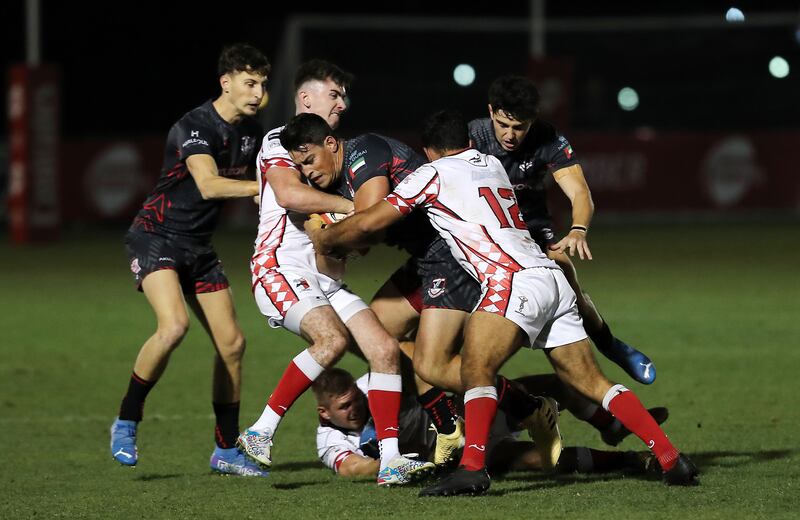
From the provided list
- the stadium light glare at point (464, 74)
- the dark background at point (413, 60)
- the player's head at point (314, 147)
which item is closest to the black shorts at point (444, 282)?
the player's head at point (314, 147)

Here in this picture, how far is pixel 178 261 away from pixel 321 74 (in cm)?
129

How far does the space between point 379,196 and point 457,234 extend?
0.43m

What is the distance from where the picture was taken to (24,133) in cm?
2191

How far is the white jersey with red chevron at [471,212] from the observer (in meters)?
6.27

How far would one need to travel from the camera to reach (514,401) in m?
6.63

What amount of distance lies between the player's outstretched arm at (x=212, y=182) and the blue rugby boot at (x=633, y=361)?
2.20 meters

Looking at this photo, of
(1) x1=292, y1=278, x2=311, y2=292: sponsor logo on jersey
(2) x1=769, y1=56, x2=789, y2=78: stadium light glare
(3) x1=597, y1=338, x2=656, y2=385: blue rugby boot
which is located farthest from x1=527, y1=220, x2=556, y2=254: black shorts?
(2) x1=769, y1=56, x2=789, y2=78: stadium light glare

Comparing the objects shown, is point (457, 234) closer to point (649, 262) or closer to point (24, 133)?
point (649, 262)

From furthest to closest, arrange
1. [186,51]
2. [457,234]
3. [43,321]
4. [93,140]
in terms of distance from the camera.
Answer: [186,51] → [93,140] → [43,321] → [457,234]

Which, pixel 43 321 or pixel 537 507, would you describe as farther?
pixel 43 321

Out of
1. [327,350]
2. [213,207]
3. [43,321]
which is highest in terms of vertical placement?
[213,207]

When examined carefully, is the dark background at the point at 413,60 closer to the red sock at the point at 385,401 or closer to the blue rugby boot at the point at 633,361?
the blue rugby boot at the point at 633,361

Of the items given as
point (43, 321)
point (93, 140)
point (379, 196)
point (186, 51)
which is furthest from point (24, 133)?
point (379, 196)

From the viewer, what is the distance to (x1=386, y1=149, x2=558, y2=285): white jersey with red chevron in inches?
247
